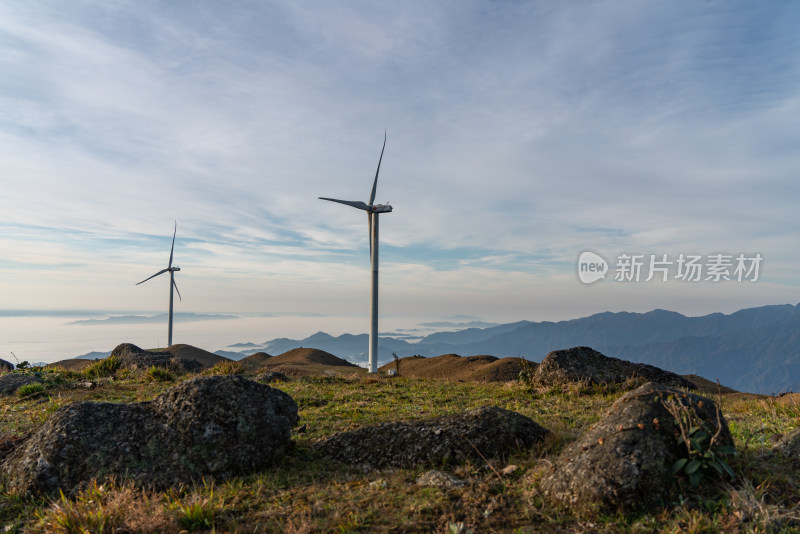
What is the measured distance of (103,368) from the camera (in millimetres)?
24203

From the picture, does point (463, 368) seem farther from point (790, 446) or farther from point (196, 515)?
point (196, 515)

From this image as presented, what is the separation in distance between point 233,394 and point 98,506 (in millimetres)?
2345

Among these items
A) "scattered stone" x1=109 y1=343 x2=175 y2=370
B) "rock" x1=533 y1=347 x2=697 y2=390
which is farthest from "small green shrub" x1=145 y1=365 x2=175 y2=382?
"rock" x1=533 y1=347 x2=697 y2=390

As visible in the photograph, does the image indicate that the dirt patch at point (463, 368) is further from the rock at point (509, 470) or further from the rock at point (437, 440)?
the rock at point (509, 470)

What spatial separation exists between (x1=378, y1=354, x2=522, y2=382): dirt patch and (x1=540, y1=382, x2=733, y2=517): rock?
16920 millimetres

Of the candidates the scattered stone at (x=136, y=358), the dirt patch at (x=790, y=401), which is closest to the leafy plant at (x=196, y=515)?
the dirt patch at (x=790, y=401)

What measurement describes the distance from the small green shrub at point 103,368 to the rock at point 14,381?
11.4 feet

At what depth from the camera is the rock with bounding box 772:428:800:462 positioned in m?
6.95

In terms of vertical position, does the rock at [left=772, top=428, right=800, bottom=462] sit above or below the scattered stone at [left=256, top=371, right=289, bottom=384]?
above

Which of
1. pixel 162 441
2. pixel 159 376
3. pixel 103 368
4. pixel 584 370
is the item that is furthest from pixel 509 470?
pixel 103 368

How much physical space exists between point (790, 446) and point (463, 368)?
24.9m

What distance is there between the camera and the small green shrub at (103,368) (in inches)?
902

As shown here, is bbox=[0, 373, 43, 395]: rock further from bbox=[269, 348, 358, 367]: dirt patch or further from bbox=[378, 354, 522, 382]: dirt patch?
bbox=[269, 348, 358, 367]: dirt patch

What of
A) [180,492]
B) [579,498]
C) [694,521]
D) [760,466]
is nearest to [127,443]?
[180,492]
